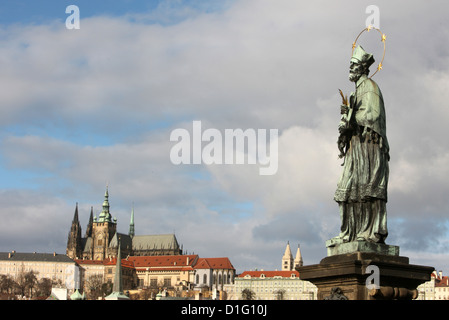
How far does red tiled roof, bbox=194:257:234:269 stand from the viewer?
19138cm

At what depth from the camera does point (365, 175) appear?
1023cm

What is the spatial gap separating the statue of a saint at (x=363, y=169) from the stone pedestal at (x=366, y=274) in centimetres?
28

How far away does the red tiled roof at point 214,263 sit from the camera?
19138 cm

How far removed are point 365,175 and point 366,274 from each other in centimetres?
158

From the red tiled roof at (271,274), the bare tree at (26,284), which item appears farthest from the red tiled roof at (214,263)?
the bare tree at (26,284)

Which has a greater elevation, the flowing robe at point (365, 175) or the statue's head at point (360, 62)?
the statue's head at point (360, 62)

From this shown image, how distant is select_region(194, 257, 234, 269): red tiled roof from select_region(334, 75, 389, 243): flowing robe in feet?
597

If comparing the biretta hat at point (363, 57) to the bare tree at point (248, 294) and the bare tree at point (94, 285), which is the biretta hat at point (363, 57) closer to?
the bare tree at point (248, 294)
